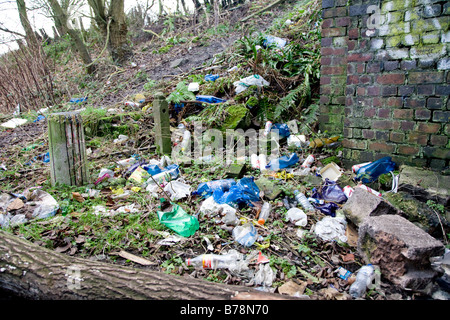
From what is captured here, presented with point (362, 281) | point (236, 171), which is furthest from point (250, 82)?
point (362, 281)

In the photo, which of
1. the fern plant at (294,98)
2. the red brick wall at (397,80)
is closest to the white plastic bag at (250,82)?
the fern plant at (294,98)

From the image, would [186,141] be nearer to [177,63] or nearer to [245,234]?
[245,234]

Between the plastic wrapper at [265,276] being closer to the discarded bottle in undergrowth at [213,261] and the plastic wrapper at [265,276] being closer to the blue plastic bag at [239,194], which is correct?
the discarded bottle in undergrowth at [213,261]

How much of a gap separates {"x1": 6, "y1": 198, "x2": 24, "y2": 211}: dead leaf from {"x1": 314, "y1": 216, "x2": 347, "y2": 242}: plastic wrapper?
2.72 meters

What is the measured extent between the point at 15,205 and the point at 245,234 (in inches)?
87.3

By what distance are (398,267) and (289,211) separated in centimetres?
96

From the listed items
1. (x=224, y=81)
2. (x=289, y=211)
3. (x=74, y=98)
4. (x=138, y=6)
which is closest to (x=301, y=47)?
(x=224, y=81)

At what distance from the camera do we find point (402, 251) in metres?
1.89

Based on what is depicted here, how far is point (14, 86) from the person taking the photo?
22.8ft

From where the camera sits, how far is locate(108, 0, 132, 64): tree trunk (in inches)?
324

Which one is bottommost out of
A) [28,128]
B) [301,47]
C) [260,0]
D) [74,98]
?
[28,128]

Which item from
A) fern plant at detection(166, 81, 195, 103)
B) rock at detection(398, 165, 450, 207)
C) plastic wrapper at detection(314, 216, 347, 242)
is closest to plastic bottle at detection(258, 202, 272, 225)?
plastic wrapper at detection(314, 216, 347, 242)

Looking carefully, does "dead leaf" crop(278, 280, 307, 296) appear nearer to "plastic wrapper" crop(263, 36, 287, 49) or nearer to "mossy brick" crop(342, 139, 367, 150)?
"mossy brick" crop(342, 139, 367, 150)
